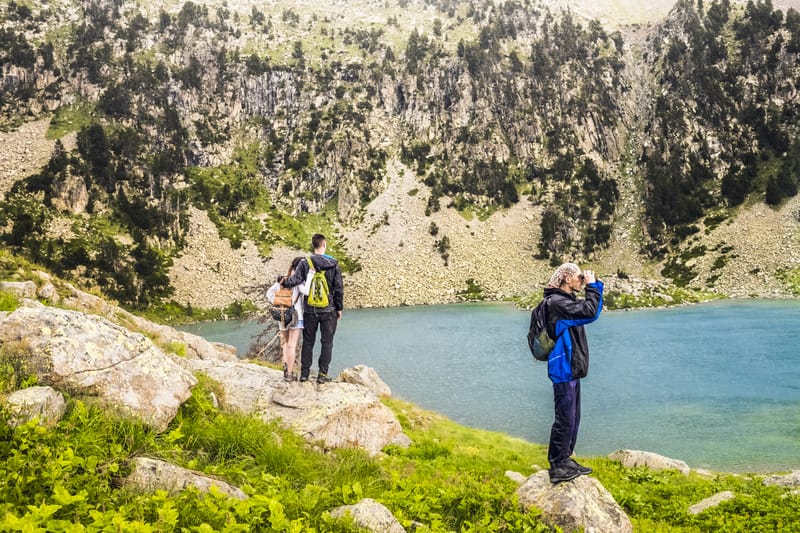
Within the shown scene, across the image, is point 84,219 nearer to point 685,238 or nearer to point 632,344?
point 632,344

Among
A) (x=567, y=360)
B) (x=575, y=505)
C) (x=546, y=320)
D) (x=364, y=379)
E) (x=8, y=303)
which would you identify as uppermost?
(x=546, y=320)

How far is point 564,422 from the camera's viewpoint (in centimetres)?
702

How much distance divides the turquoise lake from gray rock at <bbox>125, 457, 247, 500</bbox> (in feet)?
56.0

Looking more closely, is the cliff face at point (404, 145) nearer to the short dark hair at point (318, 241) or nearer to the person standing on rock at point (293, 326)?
the person standing on rock at point (293, 326)

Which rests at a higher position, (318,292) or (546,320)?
(546,320)

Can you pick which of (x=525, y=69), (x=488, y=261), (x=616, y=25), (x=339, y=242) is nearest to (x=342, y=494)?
(x=488, y=261)

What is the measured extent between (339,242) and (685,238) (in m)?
77.8

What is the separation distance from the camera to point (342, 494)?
5.09 meters

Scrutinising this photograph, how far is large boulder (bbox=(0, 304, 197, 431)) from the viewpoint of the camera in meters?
5.77

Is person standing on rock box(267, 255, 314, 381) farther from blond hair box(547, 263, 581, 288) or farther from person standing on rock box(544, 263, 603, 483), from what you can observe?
person standing on rock box(544, 263, 603, 483)

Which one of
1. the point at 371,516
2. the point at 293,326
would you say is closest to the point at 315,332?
the point at 293,326

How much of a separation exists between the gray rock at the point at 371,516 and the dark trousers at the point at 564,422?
3366mm

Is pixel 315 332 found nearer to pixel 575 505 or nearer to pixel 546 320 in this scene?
pixel 546 320

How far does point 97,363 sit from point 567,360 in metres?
6.90
